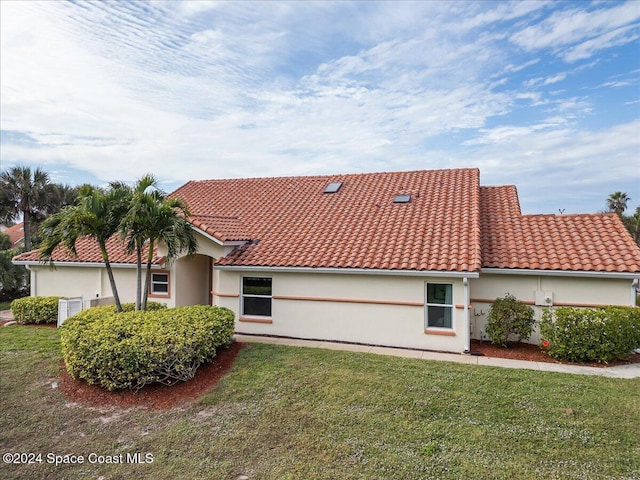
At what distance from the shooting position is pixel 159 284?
14.6 meters

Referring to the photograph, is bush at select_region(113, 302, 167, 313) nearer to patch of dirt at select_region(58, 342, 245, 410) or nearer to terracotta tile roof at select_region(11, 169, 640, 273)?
terracotta tile roof at select_region(11, 169, 640, 273)

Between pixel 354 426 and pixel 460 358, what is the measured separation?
15.9 ft

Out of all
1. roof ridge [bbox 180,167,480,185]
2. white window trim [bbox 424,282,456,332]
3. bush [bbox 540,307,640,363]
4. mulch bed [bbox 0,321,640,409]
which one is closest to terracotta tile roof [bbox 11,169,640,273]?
roof ridge [bbox 180,167,480,185]

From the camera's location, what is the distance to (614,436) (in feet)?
20.1

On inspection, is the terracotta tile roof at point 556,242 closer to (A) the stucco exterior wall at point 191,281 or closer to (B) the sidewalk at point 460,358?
(B) the sidewalk at point 460,358

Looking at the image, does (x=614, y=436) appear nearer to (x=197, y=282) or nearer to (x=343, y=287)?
(x=343, y=287)

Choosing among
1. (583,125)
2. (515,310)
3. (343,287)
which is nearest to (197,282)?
(343,287)

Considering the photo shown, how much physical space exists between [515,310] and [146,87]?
604 inches

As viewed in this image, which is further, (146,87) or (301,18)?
(146,87)

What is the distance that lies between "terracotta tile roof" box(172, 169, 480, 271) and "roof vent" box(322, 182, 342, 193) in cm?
23

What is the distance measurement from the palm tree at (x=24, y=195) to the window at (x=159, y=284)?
1494 cm

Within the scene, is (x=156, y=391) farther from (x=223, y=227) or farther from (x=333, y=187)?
(x=333, y=187)

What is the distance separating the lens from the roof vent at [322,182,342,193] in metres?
17.3

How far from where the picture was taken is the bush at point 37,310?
49.5 feet
